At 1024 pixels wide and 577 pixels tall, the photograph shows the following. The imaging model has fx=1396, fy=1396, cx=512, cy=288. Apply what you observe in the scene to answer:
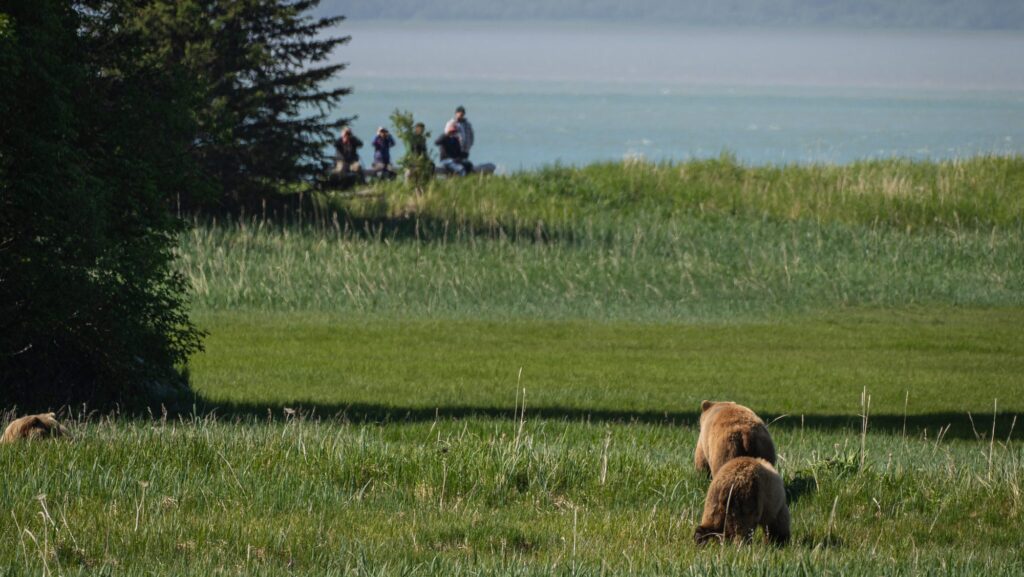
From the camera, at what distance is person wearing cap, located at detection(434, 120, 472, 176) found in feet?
145

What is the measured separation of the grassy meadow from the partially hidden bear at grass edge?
21 centimetres

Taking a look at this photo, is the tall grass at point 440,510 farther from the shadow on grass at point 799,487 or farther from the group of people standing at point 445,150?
the group of people standing at point 445,150

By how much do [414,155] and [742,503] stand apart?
3174 cm

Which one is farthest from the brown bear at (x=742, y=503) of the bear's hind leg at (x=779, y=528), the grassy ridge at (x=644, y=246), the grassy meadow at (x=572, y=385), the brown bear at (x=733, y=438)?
the grassy ridge at (x=644, y=246)

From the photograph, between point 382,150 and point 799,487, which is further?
point 382,150

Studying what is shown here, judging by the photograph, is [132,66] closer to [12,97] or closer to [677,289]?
[12,97]

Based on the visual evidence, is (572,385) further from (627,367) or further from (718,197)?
(718,197)

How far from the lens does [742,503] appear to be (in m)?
7.80

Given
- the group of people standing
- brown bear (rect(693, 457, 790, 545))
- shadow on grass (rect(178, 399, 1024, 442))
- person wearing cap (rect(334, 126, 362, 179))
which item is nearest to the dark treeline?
shadow on grass (rect(178, 399, 1024, 442))

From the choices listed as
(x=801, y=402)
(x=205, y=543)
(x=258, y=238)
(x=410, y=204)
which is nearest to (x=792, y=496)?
(x=205, y=543)

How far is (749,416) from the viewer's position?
386 inches

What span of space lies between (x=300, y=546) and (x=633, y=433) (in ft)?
21.6

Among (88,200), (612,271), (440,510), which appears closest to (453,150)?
(612,271)

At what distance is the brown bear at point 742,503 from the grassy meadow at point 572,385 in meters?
0.30
